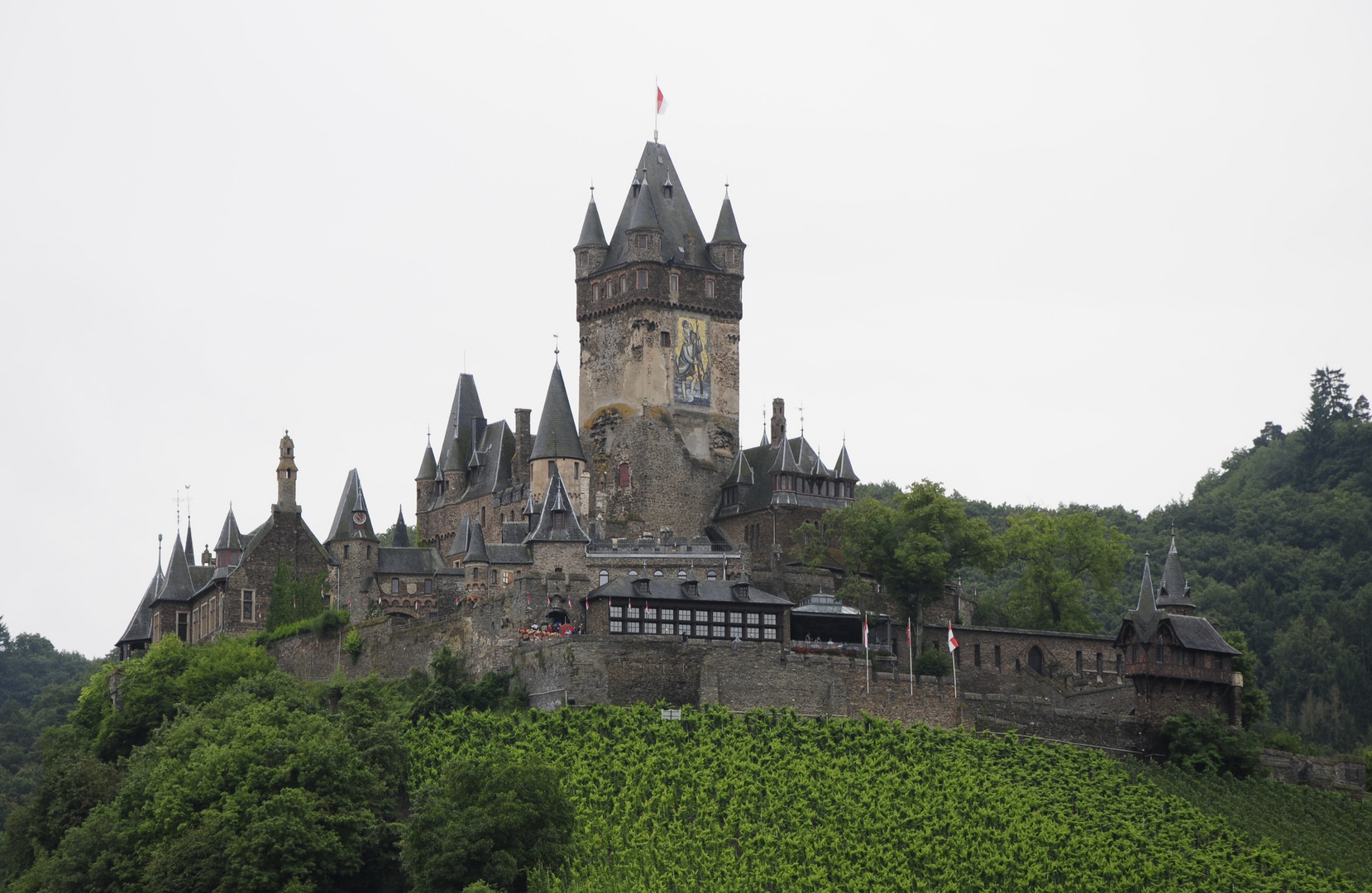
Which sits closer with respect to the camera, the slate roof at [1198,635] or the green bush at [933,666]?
the slate roof at [1198,635]

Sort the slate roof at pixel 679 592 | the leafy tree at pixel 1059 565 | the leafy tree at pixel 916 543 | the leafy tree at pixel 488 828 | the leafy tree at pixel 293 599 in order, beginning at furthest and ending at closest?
the leafy tree at pixel 1059 565 < the leafy tree at pixel 293 599 < the leafy tree at pixel 916 543 < the slate roof at pixel 679 592 < the leafy tree at pixel 488 828

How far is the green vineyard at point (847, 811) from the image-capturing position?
58.5m

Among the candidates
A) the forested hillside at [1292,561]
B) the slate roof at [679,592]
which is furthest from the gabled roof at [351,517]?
the forested hillside at [1292,561]

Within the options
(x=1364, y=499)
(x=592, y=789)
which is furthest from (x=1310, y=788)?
(x=1364, y=499)

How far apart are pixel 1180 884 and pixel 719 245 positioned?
1468 inches

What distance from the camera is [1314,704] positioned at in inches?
4129

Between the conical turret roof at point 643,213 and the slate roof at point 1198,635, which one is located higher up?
the conical turret roof at point 643,213

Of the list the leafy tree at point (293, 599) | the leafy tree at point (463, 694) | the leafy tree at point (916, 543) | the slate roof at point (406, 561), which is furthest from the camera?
the leafy tree at point (293, 599)

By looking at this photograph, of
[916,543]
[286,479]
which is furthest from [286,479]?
[916,543]

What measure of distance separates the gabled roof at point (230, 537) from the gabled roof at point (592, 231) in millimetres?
17994

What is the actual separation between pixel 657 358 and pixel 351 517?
1363 cm

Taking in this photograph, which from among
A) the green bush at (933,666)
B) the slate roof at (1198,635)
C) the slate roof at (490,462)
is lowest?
the green bush at (933,666)

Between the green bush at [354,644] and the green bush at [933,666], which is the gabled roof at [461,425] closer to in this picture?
the green bush at [354,644]

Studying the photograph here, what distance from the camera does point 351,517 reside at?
8281 cm
